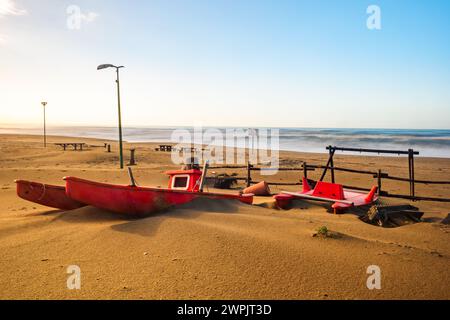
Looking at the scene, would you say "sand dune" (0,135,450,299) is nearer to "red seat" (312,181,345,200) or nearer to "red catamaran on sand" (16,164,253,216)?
"red catamaran on sand" (16,164,253,216)

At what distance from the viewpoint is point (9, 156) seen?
26.5 meters

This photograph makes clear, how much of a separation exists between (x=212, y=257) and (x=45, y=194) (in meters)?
5.32

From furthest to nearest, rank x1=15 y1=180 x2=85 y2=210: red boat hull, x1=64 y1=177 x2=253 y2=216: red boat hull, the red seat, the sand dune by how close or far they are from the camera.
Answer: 1. the red seat
2. x1=15 y1=180 x2=85 y2=210: red boat hull
3. x1=64 y1=177 x2=253 y2=216: red boat hull
4. the sand dune

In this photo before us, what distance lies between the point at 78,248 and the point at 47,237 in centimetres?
98

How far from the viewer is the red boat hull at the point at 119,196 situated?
7.29 metres

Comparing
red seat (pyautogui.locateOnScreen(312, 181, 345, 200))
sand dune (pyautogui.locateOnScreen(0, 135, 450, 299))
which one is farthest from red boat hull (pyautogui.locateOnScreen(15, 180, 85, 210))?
red seat (pyautogui.locateOnScreen(312, 181, 345, 200))

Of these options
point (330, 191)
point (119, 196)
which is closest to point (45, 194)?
point (119, 196)

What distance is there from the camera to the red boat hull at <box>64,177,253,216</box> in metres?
7.29

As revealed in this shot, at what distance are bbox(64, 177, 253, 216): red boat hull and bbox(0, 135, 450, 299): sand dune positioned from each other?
0.29m

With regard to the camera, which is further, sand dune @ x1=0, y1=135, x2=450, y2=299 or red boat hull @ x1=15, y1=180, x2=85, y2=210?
red boat hull @ x1=15, y1=180, x2=85, y2=210

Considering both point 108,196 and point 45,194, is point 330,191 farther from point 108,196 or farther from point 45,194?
point 45,194

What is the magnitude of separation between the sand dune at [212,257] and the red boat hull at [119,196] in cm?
29
